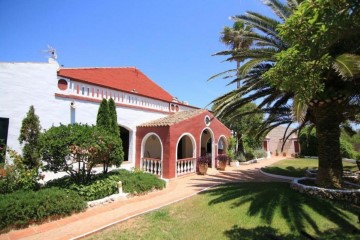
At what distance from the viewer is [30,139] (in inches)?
454

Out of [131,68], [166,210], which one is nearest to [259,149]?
[131,68]

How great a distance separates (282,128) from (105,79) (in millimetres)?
33922

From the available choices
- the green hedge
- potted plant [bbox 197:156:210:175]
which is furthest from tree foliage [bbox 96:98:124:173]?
potted plant [bbox 197:156:210:175]

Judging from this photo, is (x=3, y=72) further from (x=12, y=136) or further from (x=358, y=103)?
(x=358, y=103)

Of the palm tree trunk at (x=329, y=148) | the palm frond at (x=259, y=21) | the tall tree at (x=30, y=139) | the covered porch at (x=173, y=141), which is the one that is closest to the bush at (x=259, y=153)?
the covered porch at (x=173, y=141)

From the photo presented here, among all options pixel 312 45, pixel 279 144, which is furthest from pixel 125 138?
pixel 279 144

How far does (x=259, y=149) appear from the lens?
1189 inches

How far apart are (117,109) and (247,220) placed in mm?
10832

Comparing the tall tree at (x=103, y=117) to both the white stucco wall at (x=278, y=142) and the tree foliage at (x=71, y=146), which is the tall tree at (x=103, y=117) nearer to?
the tree foliage at (x=71, y=146)

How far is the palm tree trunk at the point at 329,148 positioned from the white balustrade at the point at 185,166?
8.13m

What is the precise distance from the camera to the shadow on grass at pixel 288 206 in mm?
7883

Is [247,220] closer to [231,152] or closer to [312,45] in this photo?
[312,45]

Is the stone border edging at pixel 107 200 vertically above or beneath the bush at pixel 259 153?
beneath

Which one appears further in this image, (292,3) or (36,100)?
(36,100)
